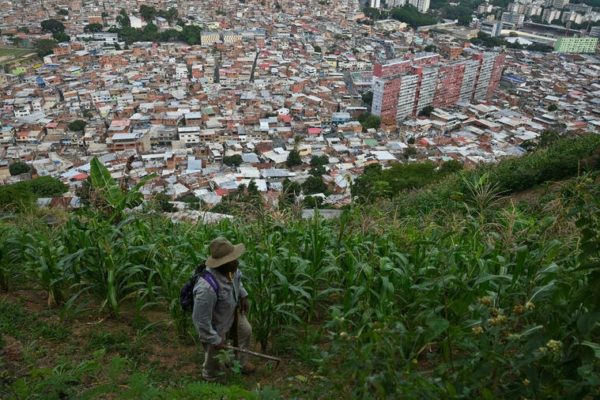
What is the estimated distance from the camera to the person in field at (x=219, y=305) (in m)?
2.05

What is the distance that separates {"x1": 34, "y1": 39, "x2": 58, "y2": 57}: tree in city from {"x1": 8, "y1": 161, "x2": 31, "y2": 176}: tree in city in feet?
61.4

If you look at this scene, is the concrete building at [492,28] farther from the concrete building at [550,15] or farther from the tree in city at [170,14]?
the tree in city at [170,14]

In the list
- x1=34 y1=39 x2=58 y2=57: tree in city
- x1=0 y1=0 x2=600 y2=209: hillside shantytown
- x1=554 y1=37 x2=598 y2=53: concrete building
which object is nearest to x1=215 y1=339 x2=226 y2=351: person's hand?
x1=0 y1=0 x2=600 y2=209: hillside shantytown

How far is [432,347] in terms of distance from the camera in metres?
2.21

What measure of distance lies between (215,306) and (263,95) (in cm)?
2306

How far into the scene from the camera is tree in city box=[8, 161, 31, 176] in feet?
52.5

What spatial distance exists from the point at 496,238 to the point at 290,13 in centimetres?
4659

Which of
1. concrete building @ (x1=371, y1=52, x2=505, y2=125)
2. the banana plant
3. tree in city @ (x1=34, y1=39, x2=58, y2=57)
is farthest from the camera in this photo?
tree in city @ (x1=34, y1=39, x2=58, y2=57)

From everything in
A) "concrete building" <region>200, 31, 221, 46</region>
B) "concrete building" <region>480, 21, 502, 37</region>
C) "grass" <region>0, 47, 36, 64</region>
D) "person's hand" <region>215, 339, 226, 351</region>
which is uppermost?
"person's hand" <region>215, 339, 226, 351</region>

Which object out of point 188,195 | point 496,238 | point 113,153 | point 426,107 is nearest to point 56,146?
point 113,153

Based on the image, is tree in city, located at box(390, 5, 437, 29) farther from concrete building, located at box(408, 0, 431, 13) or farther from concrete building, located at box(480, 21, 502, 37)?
concrete building, located at box(480, 21, 502, 37)

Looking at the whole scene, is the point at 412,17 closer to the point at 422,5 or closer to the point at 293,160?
the point at 422,5

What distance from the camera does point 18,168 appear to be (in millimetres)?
16000

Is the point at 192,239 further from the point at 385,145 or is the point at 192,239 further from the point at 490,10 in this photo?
the point at 490,10
